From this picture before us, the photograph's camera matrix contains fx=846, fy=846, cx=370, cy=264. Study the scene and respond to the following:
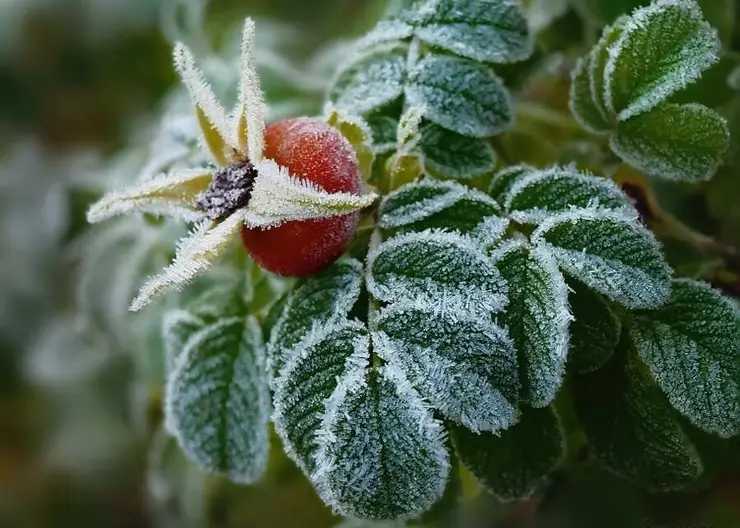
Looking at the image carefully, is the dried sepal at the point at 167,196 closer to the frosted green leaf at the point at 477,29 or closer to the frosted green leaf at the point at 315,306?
the frosted green leaf at the point at 315,306

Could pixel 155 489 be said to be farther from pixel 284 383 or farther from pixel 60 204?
pixel 284 383

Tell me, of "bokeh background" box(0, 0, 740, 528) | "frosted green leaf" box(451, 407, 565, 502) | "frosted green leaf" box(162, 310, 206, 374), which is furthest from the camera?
"bokeh background" box(0, 0, 740, 528)

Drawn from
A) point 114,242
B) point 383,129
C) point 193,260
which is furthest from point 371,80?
point 114,242

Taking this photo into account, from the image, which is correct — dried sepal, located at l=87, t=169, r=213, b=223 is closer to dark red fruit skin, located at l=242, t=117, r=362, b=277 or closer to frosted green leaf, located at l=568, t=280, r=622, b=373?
dark red fruit skin, located at l=242, t=117, r=362, b=277

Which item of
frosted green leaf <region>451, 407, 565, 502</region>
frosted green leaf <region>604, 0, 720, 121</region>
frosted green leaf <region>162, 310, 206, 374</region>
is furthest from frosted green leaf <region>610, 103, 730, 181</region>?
frosted green leaf <region>162, 310, 206, 374</region>

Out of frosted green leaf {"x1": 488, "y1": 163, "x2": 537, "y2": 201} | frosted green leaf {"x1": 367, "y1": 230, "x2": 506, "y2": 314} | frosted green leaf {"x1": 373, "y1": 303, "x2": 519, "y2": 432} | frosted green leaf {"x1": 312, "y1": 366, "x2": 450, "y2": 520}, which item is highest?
frosted green leaf {"x1": 488, "y1": 163, "x2": 537, "y2": 201}

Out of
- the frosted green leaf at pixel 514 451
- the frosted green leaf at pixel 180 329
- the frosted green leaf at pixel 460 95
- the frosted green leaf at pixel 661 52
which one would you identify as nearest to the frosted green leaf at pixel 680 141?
the frosted green leaf at pixel 661 52
